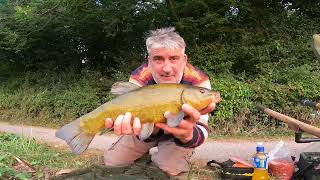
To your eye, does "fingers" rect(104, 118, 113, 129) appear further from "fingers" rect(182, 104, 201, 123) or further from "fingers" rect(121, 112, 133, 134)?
"fingers" rect(182, 104, 201, 123)

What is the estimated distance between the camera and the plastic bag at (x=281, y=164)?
177 inches

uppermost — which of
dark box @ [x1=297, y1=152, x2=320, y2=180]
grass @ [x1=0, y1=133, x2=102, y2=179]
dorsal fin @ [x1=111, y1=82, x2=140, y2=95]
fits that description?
dorsal fin @ [x1=111, y1=82, x2=140, y2=95]

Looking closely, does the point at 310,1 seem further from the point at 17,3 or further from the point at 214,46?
the point at 17,3

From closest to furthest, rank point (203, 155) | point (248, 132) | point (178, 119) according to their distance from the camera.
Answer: point (178, 119)
point (203, 155)
point (248, 132)

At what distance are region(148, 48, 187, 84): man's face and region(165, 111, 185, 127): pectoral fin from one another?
0.68m

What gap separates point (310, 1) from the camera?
14.6 meters

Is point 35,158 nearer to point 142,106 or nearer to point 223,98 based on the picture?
point 142,106

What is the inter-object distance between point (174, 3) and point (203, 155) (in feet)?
24.9

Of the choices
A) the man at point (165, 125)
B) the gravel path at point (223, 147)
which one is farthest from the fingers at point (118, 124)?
the gravel path at point (223, 147)

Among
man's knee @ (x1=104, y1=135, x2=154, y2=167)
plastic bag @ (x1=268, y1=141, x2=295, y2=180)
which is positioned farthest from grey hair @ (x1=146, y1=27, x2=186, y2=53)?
plastic bag @ (x1=268, y1=141, x2=295, y2=180)

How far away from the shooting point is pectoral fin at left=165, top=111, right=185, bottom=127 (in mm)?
2834

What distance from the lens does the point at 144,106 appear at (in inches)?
115

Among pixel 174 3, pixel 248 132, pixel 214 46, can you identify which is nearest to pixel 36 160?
pixel 248 132

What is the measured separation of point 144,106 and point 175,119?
0.22 metres
